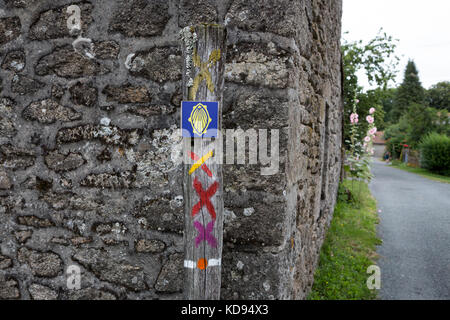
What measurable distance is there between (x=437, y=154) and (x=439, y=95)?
30629mm

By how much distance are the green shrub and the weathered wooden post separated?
1906 centimetres

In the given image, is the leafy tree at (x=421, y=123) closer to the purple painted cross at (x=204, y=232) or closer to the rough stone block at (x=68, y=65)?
the rough stone block at (x=68, y=65)

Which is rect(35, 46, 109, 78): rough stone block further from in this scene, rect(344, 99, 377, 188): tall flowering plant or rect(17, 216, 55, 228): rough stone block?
rect(344, 99, 377, 188): tall flowering plant

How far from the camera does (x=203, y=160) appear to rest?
147 cm

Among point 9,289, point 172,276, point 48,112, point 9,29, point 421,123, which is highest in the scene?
point 421,123

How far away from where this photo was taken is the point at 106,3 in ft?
A: 7.72

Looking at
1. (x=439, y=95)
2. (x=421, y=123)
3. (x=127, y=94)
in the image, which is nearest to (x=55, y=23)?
(x=127, y=94)

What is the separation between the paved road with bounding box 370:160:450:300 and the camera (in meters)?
4.07

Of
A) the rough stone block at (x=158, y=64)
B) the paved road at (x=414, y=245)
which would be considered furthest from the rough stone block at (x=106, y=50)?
the paved road at (x=414, y=245)

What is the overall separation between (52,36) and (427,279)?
510 cm

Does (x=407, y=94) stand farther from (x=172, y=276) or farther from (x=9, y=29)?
(x=9, y=29)

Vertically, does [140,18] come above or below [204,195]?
above

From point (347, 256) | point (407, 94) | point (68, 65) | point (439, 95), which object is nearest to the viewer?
point (68, 65)
